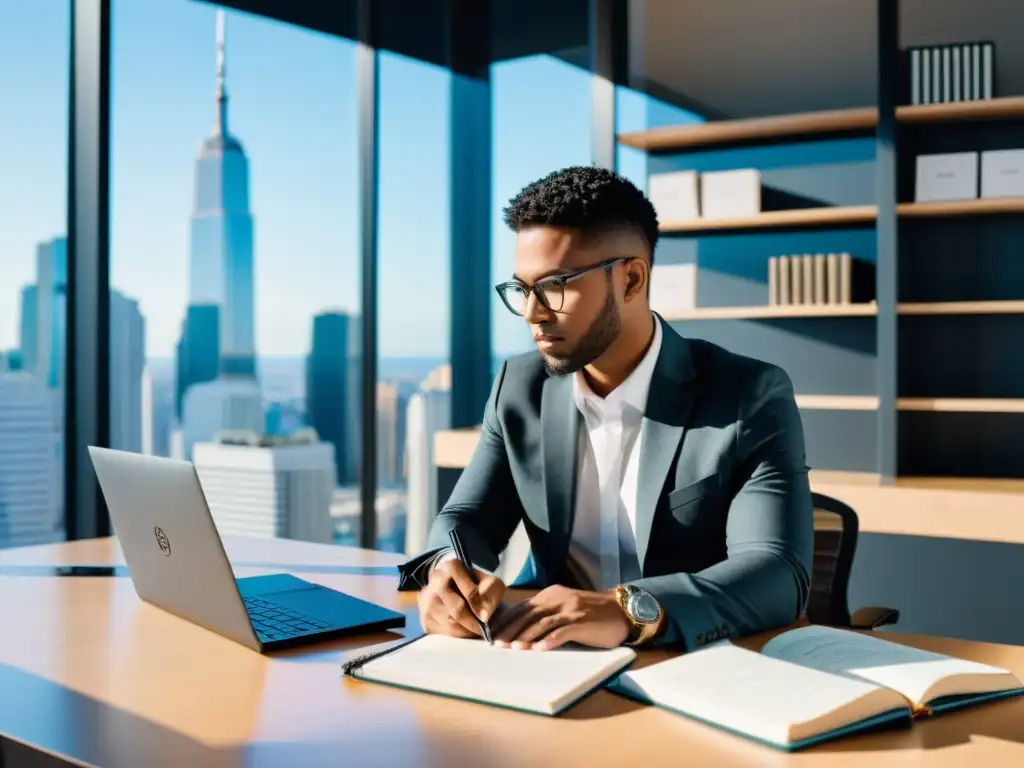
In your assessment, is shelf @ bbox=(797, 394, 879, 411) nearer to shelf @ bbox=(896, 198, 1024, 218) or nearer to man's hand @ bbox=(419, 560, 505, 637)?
shelf @ bbox=(896, 198, 1024, 218)

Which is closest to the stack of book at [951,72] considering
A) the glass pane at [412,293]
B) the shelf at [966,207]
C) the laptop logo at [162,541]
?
the shelf at [966,207]

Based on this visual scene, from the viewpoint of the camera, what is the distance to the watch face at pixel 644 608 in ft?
4.29

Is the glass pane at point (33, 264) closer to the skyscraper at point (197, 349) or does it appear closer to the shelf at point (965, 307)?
the skyscraper at point (197, 349)

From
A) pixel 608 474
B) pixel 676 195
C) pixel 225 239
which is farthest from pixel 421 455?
pixel 608 474

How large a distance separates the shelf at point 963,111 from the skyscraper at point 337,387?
2.22 meters

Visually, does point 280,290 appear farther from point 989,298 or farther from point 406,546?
point 989,298

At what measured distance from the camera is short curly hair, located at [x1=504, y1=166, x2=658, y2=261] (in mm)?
1724

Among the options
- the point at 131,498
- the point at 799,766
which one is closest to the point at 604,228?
the point at 131,498

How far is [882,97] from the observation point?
145 inches

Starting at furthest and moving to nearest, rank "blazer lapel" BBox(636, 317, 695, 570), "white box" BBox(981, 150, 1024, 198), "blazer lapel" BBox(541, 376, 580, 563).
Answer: "white box" BBox(981, 150, 1024, 198)
"blazer lapel" BBox(541, 376, 580, 563)
"blazer lapel" BBox(636, 317, 695, 570)

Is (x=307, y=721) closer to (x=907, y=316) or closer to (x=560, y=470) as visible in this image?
(x=560, y=470)

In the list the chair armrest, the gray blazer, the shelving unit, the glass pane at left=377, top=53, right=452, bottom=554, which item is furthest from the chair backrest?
the glass pane at left=377, top=53, right=452, bottom=554

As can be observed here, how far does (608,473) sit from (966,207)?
245 cm

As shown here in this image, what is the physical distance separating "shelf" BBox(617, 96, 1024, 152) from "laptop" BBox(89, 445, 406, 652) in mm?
2948
